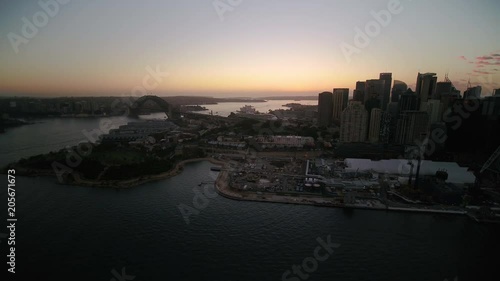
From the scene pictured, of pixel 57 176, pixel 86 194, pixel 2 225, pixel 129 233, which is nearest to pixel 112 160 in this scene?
pixel 57 176

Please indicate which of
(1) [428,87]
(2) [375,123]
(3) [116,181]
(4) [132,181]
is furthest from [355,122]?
(3) [116,181]

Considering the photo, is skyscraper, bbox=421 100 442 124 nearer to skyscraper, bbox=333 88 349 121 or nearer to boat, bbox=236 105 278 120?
skyscraper, bbox=333 88 349 121

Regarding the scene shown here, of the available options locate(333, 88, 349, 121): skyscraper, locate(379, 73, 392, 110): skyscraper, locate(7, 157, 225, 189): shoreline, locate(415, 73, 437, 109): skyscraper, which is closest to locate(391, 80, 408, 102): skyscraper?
locate(379, 73, 392, 110): skyscraper

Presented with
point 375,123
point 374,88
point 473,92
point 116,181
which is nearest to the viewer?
point 116,181

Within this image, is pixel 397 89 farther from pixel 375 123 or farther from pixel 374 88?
pixel 375 123

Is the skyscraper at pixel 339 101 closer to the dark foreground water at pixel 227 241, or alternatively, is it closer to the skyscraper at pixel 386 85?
the skyscraper at pixel 386 85

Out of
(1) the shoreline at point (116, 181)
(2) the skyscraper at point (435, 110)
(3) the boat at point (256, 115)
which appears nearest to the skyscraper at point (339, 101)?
(3) the boat at point (256, 115)

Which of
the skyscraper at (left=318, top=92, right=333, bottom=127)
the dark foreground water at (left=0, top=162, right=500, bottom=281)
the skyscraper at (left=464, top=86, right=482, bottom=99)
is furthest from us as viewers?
the skyscraper at (left=318, top=92, right=333, bottom=127)
